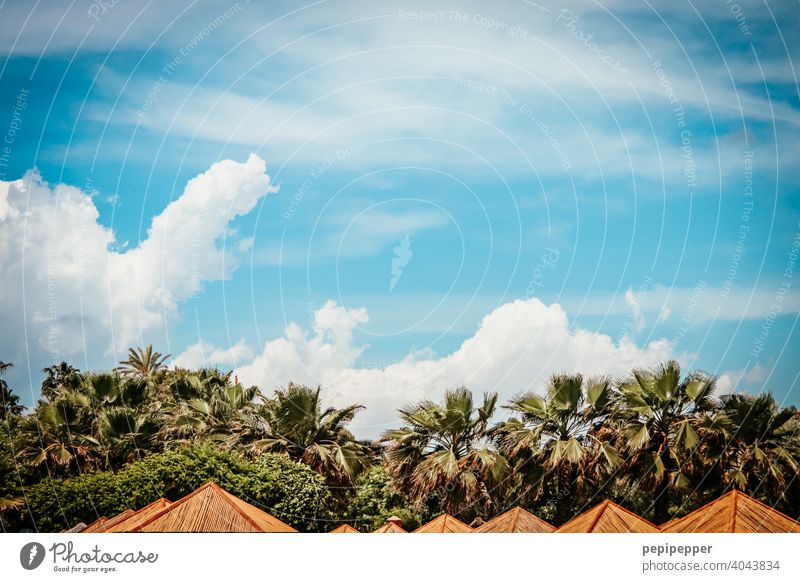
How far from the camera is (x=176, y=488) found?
23328 millimetres

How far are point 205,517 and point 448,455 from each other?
22.4ft

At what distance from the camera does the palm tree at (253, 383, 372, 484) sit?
25.5 meters

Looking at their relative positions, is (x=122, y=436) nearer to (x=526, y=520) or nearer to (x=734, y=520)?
(x=526, y=520)

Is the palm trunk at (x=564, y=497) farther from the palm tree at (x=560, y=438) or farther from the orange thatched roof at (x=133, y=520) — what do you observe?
the orange thatched roof at (x=133, y=520)

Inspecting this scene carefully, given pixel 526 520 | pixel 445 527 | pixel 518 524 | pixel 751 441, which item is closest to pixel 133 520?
pixel 445 527
